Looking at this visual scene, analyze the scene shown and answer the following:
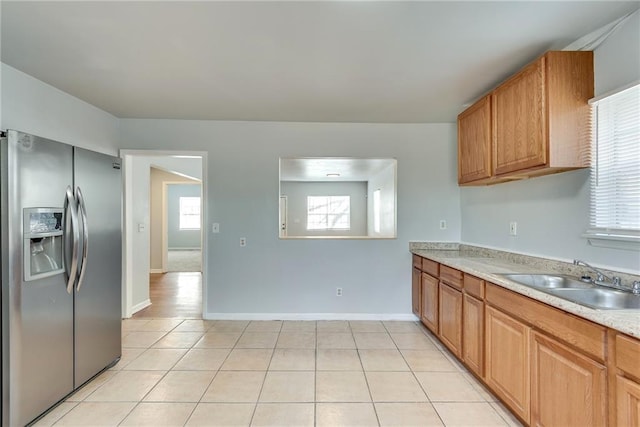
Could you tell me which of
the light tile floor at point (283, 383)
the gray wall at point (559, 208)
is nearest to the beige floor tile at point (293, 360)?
the light tile floor at point (283, 383)

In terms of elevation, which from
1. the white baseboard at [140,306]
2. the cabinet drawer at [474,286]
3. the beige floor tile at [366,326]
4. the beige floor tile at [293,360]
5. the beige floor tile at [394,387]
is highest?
the cabinet drawer at [474,286]

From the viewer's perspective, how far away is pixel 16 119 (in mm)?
2422

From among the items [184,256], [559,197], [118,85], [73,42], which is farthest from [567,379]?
[184,256]

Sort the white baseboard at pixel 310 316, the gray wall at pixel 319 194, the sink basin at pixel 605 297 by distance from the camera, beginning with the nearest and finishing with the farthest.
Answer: the sink basin at pixel 605 297 → the white baseboard at pixel 310 316 → the gray wall at pixel 319 194

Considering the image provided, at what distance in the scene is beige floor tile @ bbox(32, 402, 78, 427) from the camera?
6.39 feet

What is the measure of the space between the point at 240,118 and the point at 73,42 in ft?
5.74

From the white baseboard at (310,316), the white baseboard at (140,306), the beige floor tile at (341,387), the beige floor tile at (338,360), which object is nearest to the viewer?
the beige floor tile at (341,387)

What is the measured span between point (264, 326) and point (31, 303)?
2.17 metres

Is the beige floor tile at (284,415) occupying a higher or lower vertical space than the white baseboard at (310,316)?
lower

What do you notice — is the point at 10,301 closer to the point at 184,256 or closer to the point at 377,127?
the point at 377,127

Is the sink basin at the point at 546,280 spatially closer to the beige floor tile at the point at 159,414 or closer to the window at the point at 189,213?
the beige floor tile at the point at 159,414

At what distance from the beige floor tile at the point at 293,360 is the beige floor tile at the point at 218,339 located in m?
0.53

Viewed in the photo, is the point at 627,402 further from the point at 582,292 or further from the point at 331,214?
the point at 331,214

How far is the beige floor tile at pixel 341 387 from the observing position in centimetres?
220
